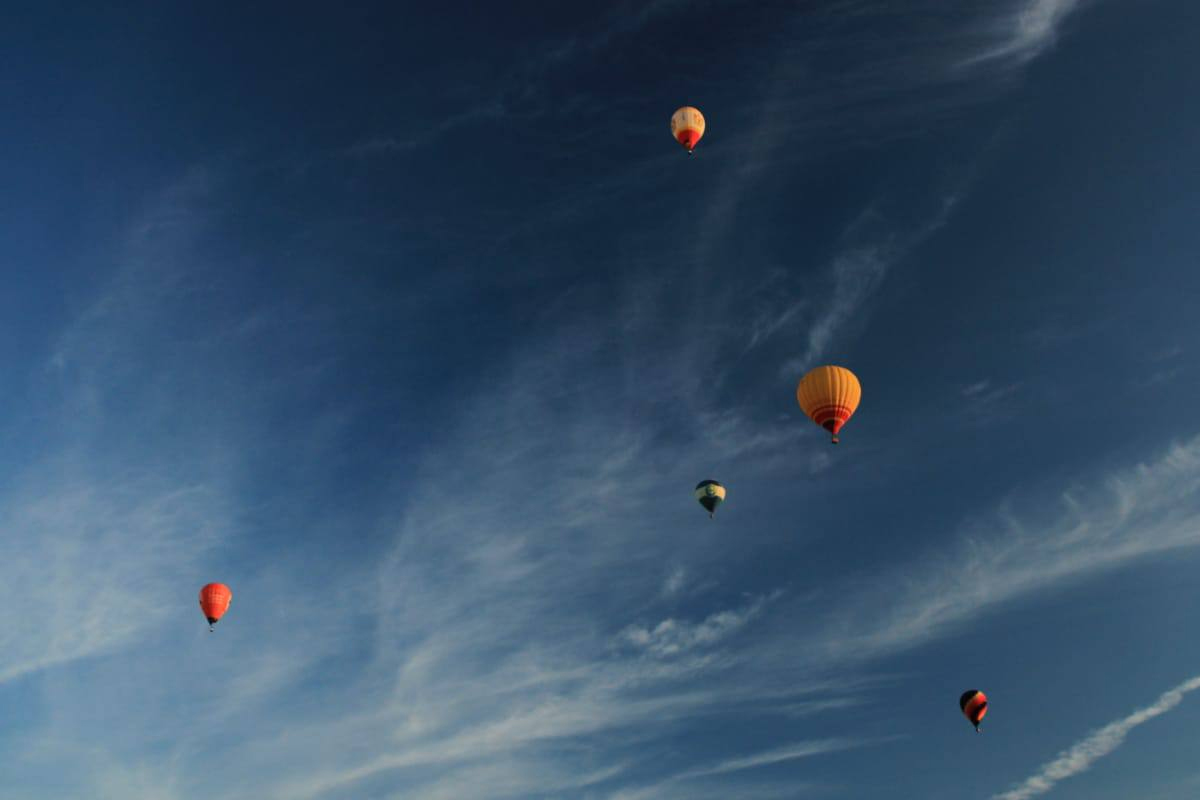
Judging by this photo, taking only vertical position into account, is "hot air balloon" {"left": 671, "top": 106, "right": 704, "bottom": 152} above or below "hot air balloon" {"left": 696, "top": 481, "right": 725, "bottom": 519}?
above

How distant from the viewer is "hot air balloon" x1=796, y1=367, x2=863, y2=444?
77.9 meters

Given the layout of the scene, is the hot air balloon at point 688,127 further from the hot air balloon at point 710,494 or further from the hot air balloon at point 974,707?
the hot air balloon at point 974,707

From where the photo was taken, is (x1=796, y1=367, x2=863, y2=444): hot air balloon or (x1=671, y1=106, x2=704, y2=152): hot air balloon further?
(x1=671, y1=106, x2=704, y2=152): hot air balloon

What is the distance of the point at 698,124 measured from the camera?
95.2 metres

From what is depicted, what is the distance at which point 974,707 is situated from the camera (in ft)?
299

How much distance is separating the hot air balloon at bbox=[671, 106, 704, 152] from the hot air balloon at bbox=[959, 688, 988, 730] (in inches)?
2569

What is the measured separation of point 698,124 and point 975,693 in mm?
67453

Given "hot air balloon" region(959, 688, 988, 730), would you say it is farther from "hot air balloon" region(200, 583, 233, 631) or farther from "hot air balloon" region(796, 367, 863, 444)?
"hot air balloon" region(200, 583, 233, 631)

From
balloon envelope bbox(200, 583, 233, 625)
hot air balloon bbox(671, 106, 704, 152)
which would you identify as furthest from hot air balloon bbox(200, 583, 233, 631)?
hot air balloon bbox(671, 106, 704, 152)

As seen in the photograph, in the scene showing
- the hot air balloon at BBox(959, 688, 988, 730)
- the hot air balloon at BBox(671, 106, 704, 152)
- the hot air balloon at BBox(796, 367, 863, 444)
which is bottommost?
the hot air balloon at BBox(959, 688, 988, 730)

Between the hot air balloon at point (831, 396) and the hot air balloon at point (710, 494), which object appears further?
the hot air balloon at point (710, 494)

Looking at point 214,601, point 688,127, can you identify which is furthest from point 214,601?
point 688,127

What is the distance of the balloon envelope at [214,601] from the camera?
9824 cm

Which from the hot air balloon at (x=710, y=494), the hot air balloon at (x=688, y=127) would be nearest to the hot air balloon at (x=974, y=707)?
the hot air balloon at (x=710, y=494)
